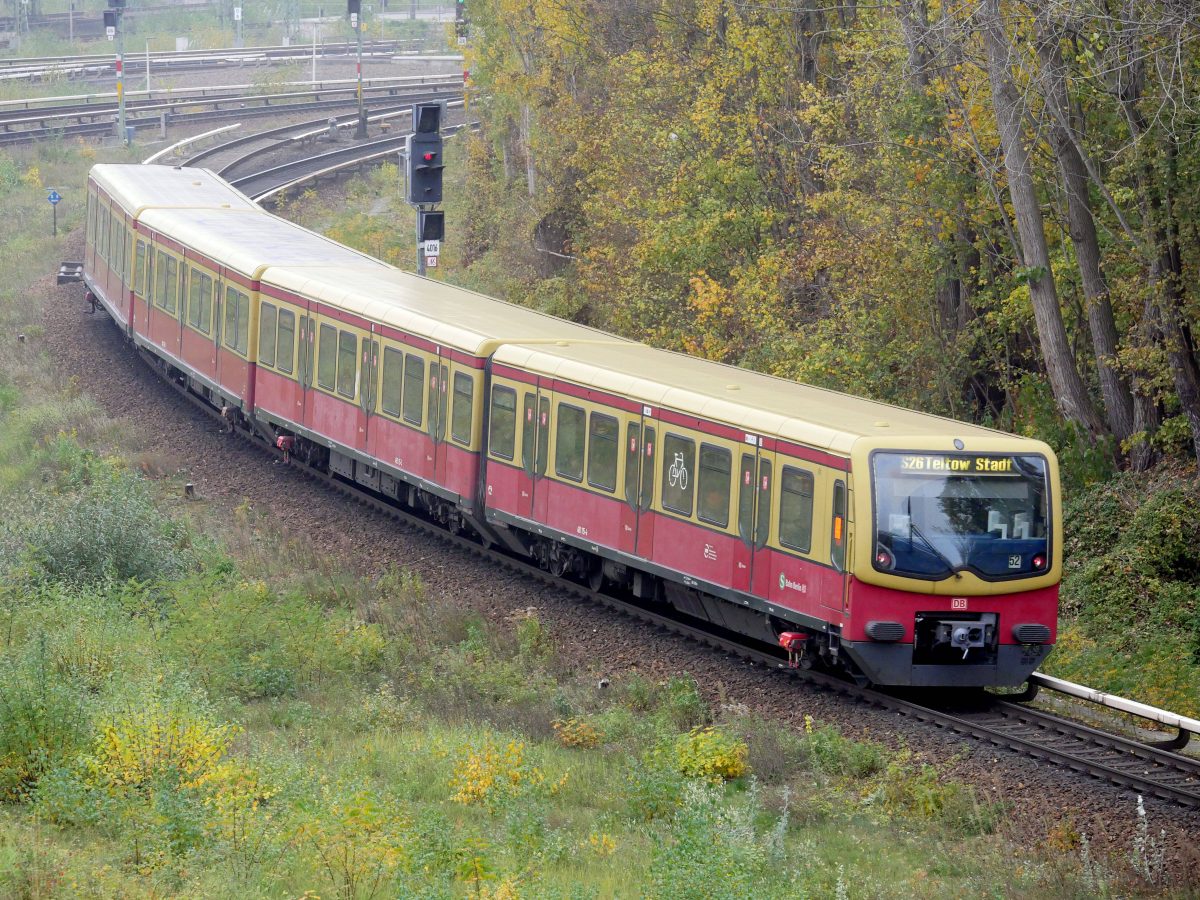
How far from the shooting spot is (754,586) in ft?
49.4

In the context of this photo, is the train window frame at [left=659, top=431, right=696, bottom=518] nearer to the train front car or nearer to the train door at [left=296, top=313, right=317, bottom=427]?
the train front car

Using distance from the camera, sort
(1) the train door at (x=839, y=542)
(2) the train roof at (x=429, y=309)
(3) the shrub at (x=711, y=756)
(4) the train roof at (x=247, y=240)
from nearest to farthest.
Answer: (3) the shrub at (x=711, y=756), (1) the train door at (x=839, y=542), (2) the train roof at (x=429, y=309), (4) the train roof at (x=247, y=240)

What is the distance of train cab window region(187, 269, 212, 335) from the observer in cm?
2622

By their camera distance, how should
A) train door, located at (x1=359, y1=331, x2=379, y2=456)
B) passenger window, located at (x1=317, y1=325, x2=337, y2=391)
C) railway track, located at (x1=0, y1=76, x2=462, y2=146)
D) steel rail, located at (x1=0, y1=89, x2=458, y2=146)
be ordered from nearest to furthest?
train door, located at (x1=359, y1=331, x2=379, y2=456) < passenger window, located at (x1=317, y1=325, x2=337, y2=391) < steel rail, located at (x1=0, y1=89, x2=458, y2=146) < railway track, located at (x1=0, y1=76, x2=462, y2=146)

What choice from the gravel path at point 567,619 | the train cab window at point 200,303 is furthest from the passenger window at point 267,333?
the train cab window at point 200,303

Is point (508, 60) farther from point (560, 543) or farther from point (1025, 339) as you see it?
point (560, 543)

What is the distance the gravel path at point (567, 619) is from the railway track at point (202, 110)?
27244 millimetres

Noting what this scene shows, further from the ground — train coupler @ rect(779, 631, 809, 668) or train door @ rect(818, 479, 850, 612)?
train door @ rect(818, 479, 850, 612)

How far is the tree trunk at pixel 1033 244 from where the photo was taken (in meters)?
19.4

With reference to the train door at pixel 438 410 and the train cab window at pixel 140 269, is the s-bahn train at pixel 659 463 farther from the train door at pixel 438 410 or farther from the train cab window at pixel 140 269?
the train cab window at pixel 140 269

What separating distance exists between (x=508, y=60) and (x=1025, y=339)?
77.4ft

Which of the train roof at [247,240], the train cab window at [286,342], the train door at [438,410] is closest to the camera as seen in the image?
the train door at [438,410]

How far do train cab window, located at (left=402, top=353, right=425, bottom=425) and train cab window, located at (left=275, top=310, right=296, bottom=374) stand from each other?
11.3ft

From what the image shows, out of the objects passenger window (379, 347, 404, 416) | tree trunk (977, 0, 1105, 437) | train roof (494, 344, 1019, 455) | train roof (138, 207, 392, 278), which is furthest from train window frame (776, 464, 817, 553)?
train roof (138, 207, 392, 278)
